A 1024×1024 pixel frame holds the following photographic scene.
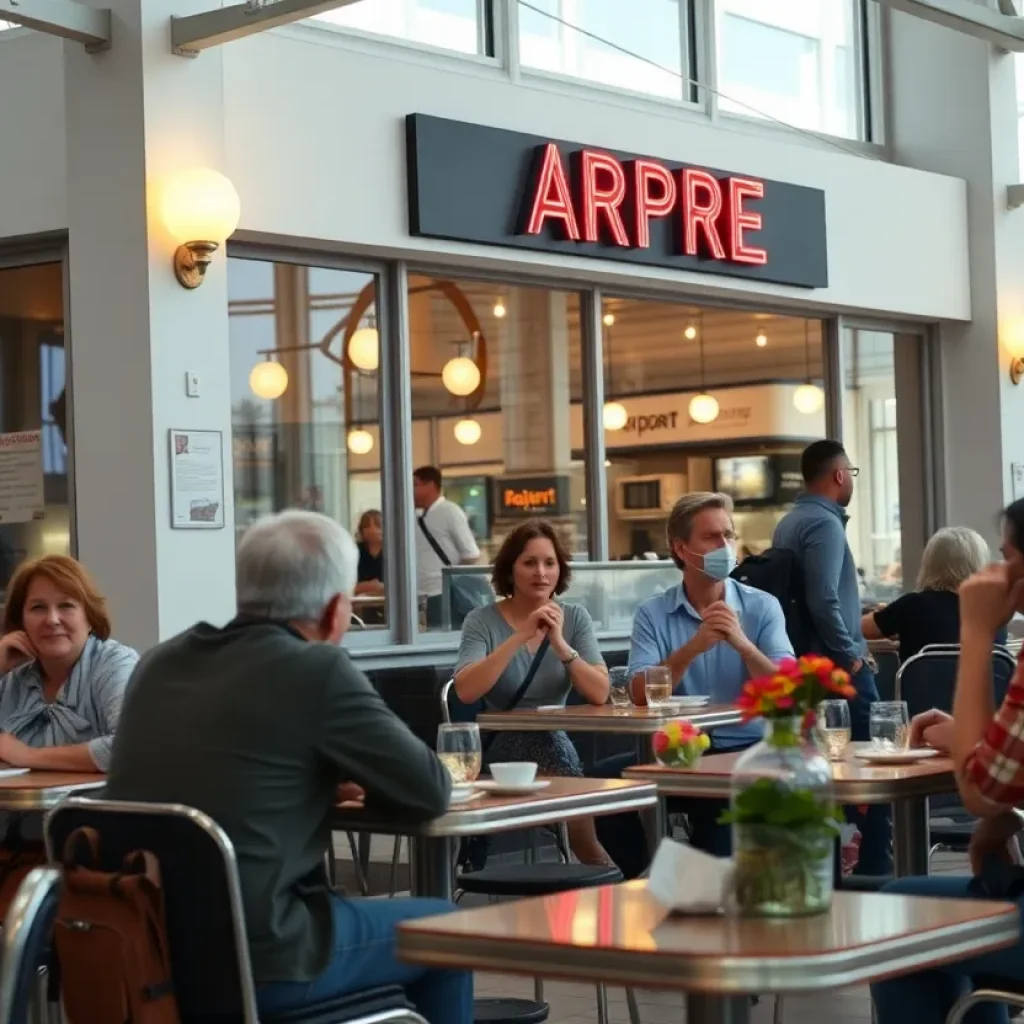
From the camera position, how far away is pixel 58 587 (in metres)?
4.54

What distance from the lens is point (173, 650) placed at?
311 centimetres

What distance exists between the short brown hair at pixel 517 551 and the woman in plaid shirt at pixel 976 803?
2.65 metres

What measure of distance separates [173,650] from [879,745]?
5.82ft

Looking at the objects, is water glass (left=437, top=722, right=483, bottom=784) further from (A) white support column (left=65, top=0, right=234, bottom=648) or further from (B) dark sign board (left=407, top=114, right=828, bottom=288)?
(B) dark sign board (left=407, top=114, right=828, bottom=288)

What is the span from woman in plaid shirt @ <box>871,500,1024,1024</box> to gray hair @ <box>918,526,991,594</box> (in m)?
3.23

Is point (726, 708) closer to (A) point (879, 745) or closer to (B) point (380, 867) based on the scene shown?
(A) point (879, 745)

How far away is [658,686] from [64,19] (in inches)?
122

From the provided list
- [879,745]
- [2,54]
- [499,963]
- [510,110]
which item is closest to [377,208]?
[510,110]

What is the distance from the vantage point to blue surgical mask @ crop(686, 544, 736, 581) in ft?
18.2

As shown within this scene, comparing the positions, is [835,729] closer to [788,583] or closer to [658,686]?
[658,686]

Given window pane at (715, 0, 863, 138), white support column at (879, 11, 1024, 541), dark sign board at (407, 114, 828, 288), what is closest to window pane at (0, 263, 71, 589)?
dark sign board at (407, 114, 828, 288)

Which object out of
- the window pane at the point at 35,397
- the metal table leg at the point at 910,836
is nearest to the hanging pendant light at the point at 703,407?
the window pane at the point at 35,397

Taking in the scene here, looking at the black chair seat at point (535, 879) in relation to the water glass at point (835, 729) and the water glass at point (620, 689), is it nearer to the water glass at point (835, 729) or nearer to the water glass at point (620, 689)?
the water glass at point (835, 729)

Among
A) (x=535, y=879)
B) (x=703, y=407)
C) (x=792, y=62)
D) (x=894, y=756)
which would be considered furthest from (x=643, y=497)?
(x=894, y=756)
